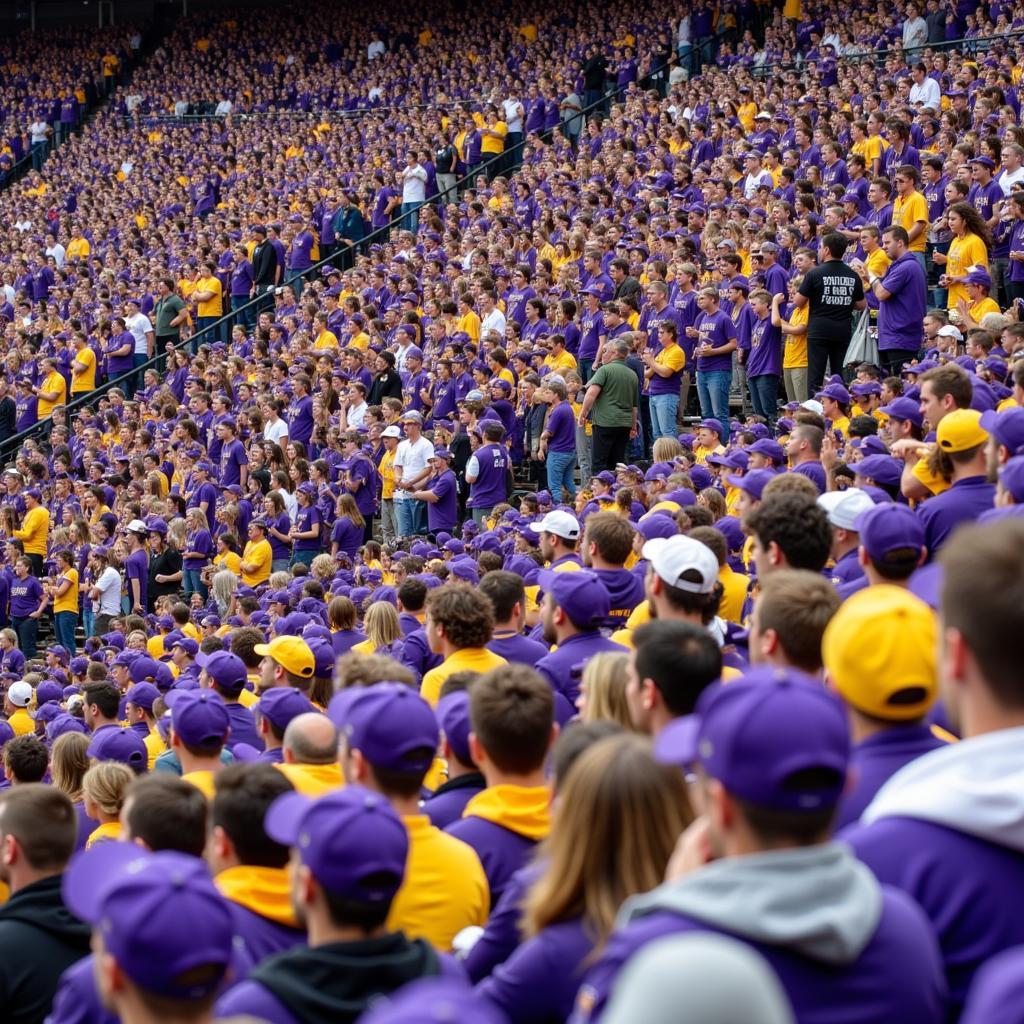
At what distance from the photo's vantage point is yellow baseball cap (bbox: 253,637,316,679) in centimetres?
684

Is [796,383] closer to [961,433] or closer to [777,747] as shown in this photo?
[961,433]

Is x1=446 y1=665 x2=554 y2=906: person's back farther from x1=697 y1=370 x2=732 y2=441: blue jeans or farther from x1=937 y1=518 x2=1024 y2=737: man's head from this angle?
x1=697 y1=370 x2=732 y2=441: blue jeans

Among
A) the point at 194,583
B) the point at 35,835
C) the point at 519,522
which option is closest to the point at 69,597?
the point at 194,583

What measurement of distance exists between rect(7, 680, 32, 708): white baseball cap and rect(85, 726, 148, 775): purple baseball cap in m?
5.48

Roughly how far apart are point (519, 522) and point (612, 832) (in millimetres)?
8413

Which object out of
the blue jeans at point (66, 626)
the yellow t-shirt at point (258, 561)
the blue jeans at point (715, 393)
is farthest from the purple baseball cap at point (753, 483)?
the blue jeans at point (66, 626)

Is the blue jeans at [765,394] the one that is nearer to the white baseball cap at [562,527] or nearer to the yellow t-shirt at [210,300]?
the white baseball cap at [562,527]

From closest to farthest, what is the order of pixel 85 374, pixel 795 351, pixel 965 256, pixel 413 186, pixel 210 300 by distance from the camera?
pixel 965 256 → pixel 795 351 → pixel 85 374 → pixel 210 300 → pixel 413 186

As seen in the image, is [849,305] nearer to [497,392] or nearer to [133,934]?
[497,392]

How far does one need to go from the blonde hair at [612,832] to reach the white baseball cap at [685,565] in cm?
224

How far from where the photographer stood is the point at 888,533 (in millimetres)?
4777

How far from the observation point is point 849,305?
13.2 meters

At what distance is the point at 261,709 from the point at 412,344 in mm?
12426

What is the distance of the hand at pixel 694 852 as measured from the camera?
2625 mm
